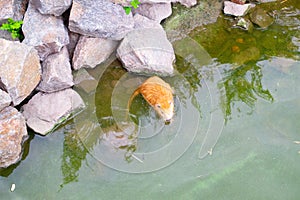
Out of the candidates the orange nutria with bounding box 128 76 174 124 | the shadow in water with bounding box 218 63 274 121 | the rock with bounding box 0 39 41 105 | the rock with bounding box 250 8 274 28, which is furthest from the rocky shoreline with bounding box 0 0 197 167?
the rock with bounding box 250 8 274 28

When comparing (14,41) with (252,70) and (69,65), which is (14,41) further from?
(252,70)

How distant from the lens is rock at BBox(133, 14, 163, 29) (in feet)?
10.1

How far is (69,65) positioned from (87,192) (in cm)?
92

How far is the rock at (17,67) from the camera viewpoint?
2.65 m

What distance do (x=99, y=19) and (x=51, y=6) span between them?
1.11 ft

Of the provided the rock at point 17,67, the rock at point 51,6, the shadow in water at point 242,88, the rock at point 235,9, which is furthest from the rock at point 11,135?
the rock at point 235,9

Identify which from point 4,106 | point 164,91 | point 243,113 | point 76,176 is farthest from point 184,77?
point 4,106

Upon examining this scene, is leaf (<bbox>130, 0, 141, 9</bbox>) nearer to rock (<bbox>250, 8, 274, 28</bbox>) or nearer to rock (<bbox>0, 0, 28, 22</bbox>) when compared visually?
rock (<bbox>0, 0, 28, 22</bbox>)

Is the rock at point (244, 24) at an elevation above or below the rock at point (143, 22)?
below

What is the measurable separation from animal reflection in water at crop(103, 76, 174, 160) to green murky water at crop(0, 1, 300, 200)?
0.01m

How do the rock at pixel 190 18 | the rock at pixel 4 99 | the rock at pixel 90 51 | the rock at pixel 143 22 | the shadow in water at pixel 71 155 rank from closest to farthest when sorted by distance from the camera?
the rock at pixel 4 99 → the shadow in water at pixel 71 155 → the rock at pixel 90 51 → the rock at pixel 143 22 → the rock at pixel 190 18

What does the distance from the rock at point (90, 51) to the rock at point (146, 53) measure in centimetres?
11

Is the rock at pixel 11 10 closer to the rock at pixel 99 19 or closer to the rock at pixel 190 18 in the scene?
the rock at pixel 99 19

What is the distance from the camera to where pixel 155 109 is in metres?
2.88
